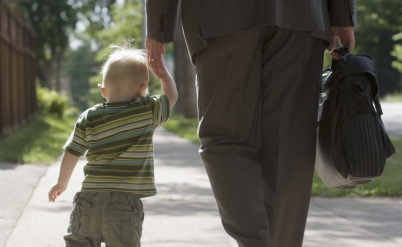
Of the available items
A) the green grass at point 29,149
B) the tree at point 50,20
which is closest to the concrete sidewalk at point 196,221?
the green grass at point 29,149

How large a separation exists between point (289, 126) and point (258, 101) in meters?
0.14

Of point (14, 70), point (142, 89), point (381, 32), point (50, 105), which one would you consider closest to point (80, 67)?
point (381, 32)

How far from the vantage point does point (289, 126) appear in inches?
129

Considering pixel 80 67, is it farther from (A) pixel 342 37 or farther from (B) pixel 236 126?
(B) pixel 236 126

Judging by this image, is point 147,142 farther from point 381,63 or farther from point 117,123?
point 381,63

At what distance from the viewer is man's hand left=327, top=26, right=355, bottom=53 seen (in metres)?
3.52

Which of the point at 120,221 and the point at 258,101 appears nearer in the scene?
the point at 258,101

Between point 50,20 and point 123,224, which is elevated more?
point 123,224

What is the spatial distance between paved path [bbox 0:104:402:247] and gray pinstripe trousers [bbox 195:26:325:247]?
2.98 ft

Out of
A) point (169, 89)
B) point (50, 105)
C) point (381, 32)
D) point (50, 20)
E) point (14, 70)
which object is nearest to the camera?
point (169, 89)

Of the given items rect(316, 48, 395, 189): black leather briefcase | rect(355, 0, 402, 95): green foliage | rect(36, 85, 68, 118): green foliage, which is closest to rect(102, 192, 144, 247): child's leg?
rect(316, 48, 395, 189): black leather briefcase

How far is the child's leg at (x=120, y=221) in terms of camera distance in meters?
3.42

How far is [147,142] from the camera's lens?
3531mm

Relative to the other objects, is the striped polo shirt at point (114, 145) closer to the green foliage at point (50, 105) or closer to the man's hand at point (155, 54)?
the man's hand at point (155, 54)
